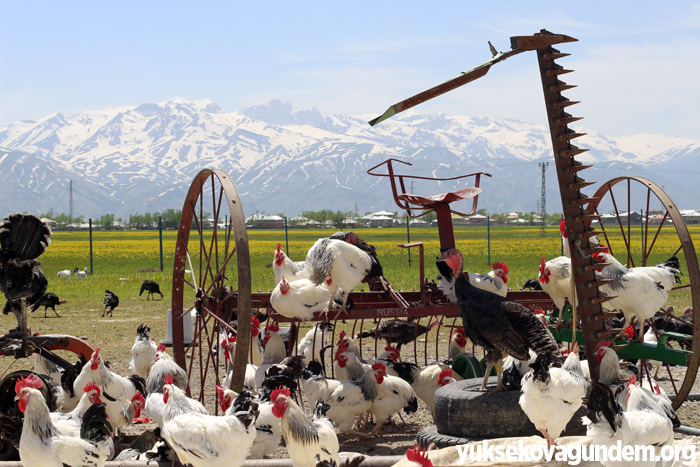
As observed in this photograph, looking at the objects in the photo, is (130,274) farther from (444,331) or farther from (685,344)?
(685,344)

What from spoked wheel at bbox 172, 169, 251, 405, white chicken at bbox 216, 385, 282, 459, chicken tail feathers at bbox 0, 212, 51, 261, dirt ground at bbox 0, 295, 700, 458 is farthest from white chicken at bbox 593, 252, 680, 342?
chicken tail feathers at bbox 0, 212, 51, 261

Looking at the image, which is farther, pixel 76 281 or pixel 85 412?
pixel 76 281

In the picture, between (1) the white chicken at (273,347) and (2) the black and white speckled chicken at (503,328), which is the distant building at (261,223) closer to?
(1) the white chicken at (273,347)

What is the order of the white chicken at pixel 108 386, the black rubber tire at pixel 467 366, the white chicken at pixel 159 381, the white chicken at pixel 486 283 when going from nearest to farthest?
the white chicken at pixel 159 381 → the white chicken at pixel 108 386 → the black rubber tire at pixel 467 366 → the white chicken at pixel 486 283

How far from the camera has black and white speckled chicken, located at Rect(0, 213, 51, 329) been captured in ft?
16.0

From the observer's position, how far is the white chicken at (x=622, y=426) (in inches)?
159

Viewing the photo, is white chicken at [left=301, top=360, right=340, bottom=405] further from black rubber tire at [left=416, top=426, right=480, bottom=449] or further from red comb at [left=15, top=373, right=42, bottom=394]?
red comb at [left=15, top=373, right=42, bottom=394]

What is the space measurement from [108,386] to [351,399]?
2.18 metres

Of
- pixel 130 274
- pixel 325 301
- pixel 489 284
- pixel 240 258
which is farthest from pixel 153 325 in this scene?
pixel 130 274

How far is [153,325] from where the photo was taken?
13.0 m

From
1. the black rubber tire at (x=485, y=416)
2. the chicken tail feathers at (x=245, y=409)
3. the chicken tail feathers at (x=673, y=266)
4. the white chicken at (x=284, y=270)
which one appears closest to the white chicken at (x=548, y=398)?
the black rubber tire at (x=485, y=416)

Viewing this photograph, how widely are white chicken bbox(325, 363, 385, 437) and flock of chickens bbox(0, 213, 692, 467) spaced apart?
0.01 meters

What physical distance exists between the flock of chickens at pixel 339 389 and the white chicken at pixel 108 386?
11 mm

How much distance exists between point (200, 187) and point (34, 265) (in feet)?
6.15
